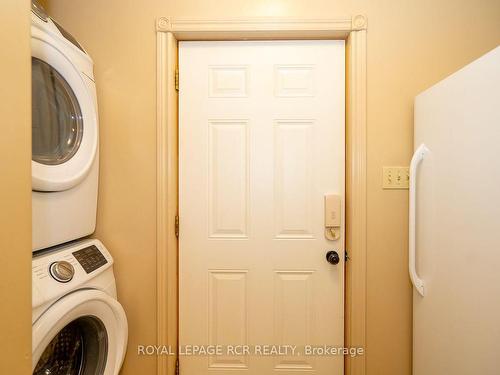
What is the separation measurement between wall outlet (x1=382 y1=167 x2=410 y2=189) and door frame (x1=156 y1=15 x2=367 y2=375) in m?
0.10

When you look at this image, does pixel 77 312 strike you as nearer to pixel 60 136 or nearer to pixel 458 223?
pixel 60 136

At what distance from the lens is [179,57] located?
Answer: 1.21 m

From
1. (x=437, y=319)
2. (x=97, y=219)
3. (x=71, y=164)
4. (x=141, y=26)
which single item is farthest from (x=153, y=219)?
(x=437, y=319)

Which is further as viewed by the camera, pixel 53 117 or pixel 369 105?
pixel 369 105

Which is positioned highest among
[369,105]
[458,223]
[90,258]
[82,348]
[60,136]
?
[369,105]

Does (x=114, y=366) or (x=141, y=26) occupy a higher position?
(x=141, y=26)

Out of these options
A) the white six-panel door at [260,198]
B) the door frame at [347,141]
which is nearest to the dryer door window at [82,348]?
the door frame at [347,141]

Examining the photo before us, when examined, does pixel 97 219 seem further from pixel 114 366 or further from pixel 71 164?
pixel 114 366

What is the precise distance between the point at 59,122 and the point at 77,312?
69 cm

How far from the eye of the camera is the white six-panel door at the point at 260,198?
3.94 ft

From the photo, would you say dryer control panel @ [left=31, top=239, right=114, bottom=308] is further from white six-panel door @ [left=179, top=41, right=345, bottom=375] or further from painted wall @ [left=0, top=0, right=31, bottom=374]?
white six-panel door @ [left=179, top=41, right=345, bottom=375]

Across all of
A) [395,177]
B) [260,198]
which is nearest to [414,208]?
[395,177]

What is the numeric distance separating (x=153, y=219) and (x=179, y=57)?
2.65 ft

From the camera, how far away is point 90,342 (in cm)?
97
